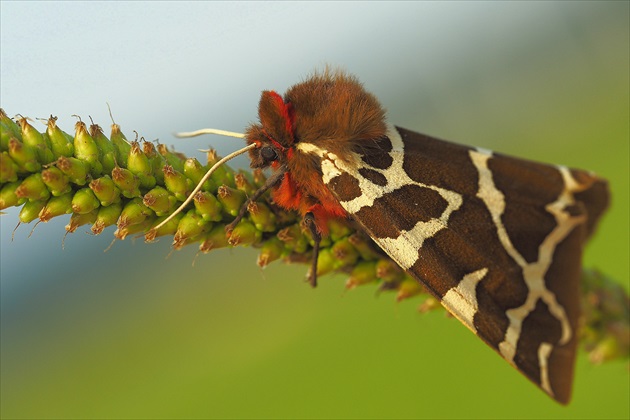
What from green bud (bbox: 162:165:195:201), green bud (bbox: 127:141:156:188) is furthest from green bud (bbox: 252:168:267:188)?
green bud (bbox: 127:141:156:188)

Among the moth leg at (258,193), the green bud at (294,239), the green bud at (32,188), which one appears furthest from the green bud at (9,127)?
the green bud at (294,239)

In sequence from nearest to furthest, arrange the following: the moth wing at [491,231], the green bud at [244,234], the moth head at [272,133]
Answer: the moth wing at [491,231], the green bud at [244,234], the moth head at [272,133]

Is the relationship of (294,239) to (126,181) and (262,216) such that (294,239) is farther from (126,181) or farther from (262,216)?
→ (126,181)

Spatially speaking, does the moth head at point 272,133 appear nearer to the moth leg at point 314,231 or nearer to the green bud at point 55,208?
the moth leg at point 314,231

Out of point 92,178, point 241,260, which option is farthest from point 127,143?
point 241,260

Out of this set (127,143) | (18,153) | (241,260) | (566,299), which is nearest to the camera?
(18,153)

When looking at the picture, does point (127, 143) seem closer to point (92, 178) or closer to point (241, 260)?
point (92, 178)

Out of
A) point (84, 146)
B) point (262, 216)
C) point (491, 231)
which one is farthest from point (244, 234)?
point (491, 231)
